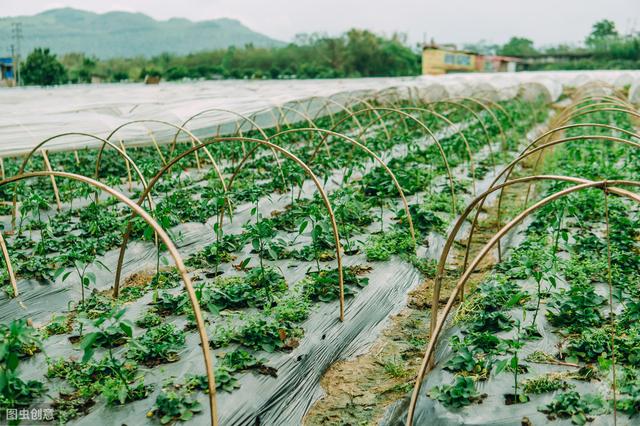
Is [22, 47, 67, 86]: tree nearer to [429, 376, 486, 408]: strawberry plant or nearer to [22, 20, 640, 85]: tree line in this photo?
[22, 20, 640, 85]: tree line

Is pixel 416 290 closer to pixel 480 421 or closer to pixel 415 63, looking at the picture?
pixel 480 421

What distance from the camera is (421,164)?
1127 cm

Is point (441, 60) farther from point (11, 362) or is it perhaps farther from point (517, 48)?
point (11, 362)

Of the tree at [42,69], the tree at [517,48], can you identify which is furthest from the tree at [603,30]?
the tree at [42,69]

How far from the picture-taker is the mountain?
5576 inches

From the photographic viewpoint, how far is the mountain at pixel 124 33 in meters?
142

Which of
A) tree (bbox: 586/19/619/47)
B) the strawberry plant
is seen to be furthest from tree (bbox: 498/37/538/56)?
the strawberry plant

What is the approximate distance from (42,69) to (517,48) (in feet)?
236

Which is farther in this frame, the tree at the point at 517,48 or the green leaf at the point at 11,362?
the tree at the point at 517,48

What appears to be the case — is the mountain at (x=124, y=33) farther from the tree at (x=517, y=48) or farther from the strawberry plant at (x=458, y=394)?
the strawberry plant at (x=458, y=394)

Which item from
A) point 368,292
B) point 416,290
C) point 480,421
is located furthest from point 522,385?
point 416,290

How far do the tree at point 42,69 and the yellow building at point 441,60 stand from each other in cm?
3201

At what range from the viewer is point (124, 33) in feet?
538

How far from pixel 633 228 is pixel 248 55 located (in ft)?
206
